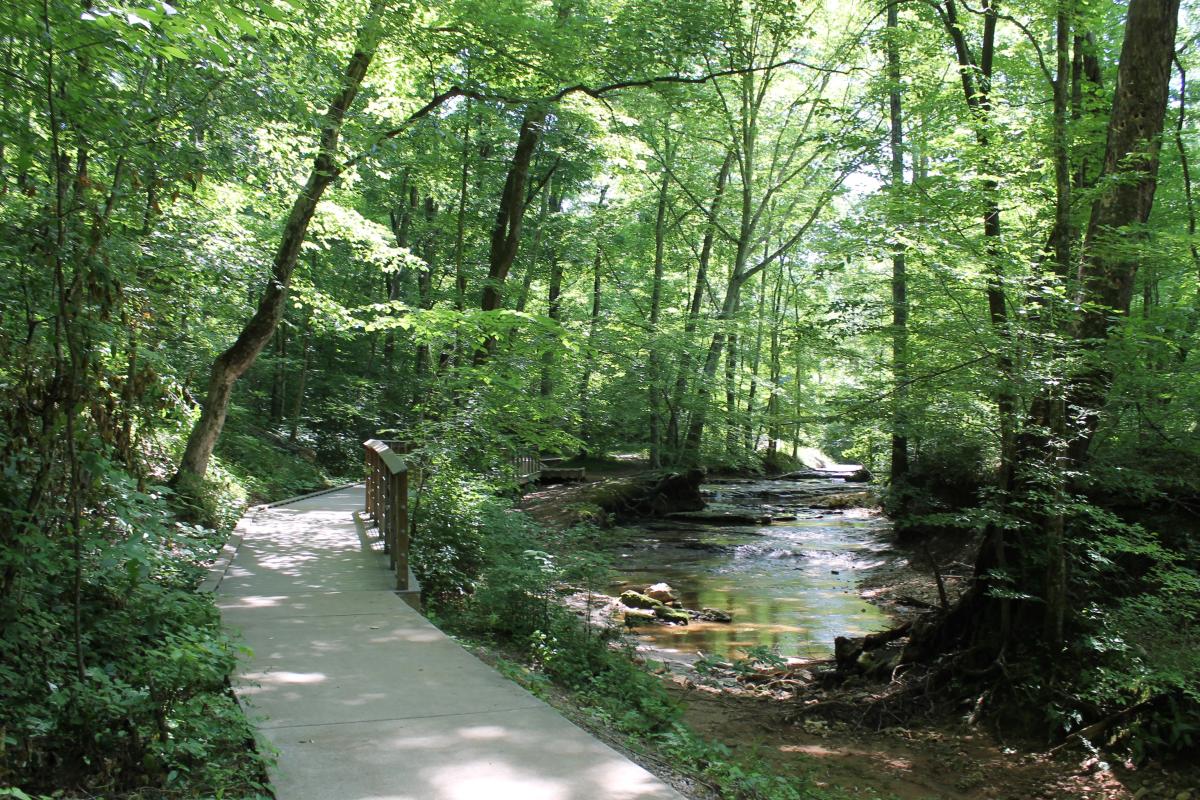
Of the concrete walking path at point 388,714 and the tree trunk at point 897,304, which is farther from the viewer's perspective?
the tree trunk at point 897,304

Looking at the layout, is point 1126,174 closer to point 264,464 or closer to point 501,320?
point 501,320

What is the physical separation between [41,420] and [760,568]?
1190 centimetres

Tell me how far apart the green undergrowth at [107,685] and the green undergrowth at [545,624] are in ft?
6.41

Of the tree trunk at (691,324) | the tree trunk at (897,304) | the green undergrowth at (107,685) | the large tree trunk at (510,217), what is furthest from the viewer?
the tree trunk at (691,324)

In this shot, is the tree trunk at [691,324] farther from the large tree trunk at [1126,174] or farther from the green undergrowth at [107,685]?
the green undergrowth at [107,685]

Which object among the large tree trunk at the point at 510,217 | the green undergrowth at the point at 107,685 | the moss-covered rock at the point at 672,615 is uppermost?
the large tree trunk at the point at 510,217

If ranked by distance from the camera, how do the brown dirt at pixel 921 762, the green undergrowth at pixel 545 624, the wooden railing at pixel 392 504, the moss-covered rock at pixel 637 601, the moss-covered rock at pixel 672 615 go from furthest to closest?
1. the moss-covered rock at pixel 637 601
2. the moss-covered rock at pixel 672 615
3. the wooden railing at pixel 392 504
4. the brown dirt at pixel 921 762
5. the green undergrowth at pixel 545 624

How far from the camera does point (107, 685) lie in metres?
3.31

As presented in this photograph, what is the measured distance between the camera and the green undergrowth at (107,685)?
2.96m

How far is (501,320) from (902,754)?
233 inches

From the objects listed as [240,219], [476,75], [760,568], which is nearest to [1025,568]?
[760,568]

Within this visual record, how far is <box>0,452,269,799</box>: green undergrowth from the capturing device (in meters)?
2.96

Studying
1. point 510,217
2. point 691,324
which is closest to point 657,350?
point 691,324

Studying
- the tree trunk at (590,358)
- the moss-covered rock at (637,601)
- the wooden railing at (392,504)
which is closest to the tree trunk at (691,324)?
the tree trunk at (590,358)
